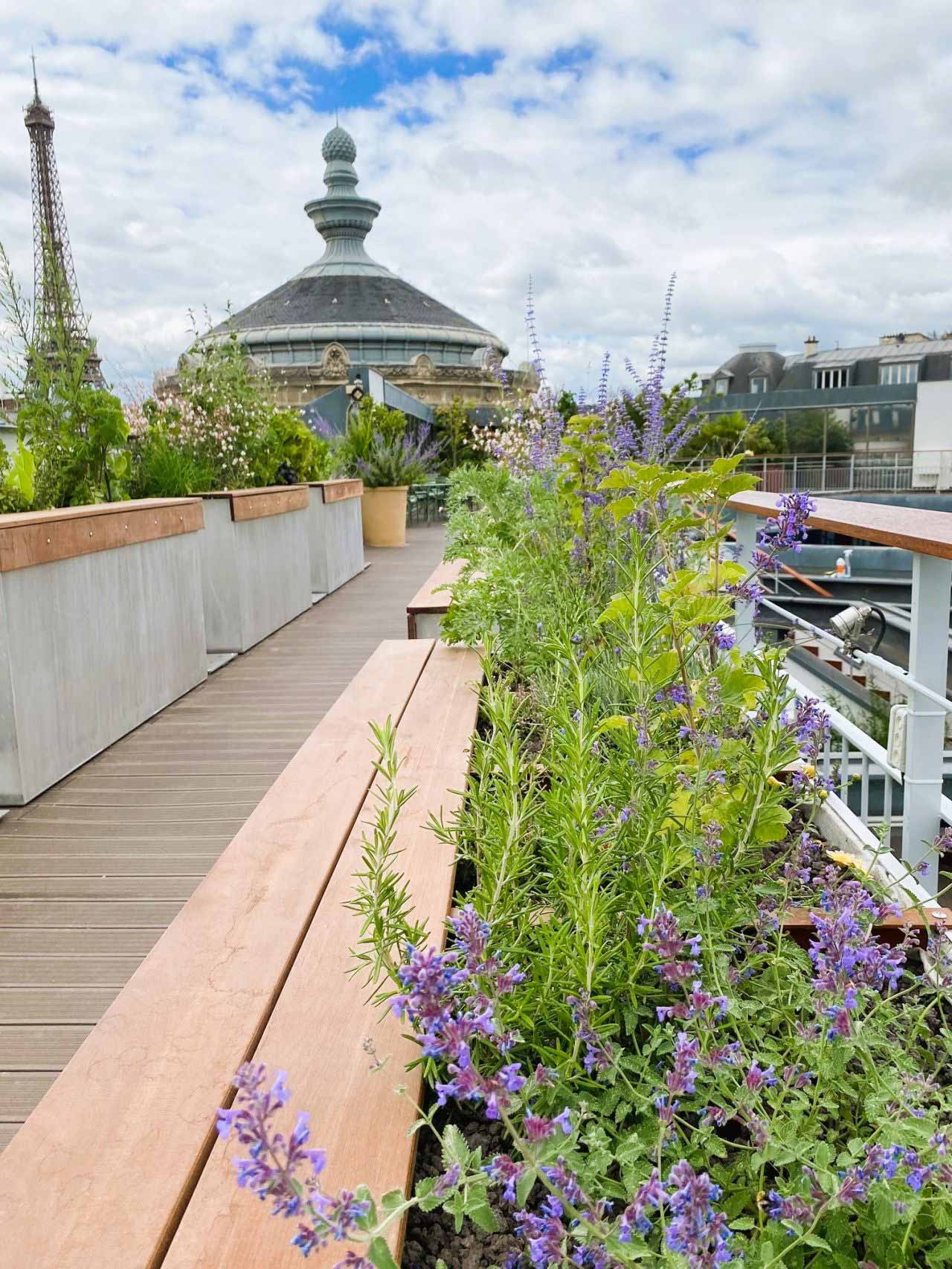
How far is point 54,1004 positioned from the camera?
7.36ft

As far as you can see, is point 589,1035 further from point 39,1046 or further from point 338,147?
point 338,147

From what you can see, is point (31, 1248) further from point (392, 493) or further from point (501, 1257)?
point (392, 493)

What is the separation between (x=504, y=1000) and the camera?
1.27 metres

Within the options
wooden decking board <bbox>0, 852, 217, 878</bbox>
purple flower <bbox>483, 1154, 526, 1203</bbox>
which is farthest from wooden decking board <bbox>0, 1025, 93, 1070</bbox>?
purple flower <bbox>483, 1154, 526, 1203</bbox>

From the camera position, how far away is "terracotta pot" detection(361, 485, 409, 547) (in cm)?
1281

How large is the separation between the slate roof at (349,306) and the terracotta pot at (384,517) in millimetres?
44660

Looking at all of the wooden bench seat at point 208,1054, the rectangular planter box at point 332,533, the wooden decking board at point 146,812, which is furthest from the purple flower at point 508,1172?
the rectangular planter box at point 332,533

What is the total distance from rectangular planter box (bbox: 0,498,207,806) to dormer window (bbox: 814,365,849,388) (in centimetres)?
5642

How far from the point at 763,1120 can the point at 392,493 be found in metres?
11.9

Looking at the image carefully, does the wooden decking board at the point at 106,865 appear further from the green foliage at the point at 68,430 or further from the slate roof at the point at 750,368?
the slate roof at the point at 750,368

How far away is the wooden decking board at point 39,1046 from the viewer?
6.64ft

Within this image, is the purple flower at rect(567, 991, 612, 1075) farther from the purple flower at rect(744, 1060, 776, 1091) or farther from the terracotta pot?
the terracotta pot

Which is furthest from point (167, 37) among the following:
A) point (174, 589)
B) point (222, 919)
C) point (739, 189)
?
point (222, 919)

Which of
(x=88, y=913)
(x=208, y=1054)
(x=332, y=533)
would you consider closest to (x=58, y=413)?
(x=88, y=913)
